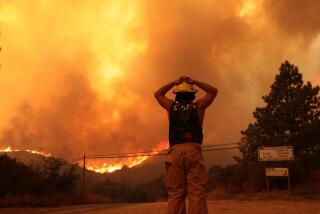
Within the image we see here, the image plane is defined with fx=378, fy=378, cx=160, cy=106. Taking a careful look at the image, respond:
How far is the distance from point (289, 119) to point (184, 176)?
31022mm

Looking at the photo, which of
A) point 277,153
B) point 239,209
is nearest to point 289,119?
point 277,153

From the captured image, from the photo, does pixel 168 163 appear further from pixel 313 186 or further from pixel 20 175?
pixel 20 175

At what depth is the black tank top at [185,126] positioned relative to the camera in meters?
5.25

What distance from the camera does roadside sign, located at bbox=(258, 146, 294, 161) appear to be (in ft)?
88.5

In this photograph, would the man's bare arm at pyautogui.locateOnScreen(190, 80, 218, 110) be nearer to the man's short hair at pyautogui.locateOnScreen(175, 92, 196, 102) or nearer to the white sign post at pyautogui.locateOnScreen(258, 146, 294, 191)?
the man's short hair at pyautogui.locateOnScreen(175, 92, 196, 102)

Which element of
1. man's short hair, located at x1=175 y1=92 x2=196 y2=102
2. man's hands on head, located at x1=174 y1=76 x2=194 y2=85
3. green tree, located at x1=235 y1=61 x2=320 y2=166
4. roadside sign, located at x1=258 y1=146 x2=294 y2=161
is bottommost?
man's short hair, located at x1=175 y1=92 x2=196 y2=102

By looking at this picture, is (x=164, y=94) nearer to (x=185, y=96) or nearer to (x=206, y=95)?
(x=185, y=96)

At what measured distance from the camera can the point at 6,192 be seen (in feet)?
91.2

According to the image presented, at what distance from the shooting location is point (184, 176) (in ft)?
16.9

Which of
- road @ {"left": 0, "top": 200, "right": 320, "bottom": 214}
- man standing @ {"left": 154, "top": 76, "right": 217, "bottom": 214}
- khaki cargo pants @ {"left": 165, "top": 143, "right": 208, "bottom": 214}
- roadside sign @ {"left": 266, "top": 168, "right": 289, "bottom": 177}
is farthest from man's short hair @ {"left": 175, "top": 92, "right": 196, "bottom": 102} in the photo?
roadside sign @ {"left": 266, "top": 168, "right": 289, "bottom": 177}

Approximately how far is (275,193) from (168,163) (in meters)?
23.3

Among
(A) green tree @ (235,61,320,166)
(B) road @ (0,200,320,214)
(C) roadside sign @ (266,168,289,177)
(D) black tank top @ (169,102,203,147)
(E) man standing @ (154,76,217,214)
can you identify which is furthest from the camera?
(A) green tree @ (235,61,320,166)

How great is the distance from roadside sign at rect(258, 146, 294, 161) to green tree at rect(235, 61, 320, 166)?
5.23 metres

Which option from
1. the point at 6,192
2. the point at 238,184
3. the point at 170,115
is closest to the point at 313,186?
the point at 238,184
